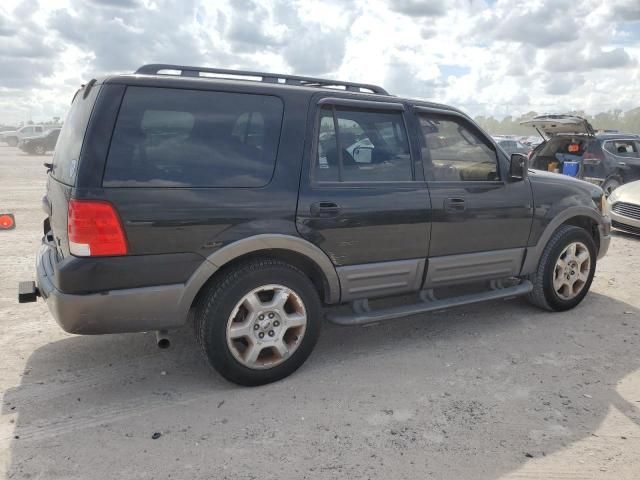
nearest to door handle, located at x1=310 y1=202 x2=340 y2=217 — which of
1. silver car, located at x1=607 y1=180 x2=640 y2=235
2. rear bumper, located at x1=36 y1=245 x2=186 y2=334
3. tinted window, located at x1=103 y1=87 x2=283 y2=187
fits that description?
tinted window, located at x1=103 y1=87 x2=283 y2=187

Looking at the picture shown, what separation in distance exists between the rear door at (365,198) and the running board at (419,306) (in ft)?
0.44

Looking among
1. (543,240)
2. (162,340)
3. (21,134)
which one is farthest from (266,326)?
(21,134)

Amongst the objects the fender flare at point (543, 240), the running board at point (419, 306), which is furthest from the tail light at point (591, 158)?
the running board at point (419, 306)

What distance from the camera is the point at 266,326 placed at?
334 cm

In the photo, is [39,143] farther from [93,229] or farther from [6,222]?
[93,229]

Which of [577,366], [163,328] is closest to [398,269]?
[577,366]

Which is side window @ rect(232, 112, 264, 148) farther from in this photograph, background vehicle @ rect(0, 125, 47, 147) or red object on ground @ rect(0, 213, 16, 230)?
background vehicle @ rect(0, 125, 47, 147)

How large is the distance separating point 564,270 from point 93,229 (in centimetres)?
397

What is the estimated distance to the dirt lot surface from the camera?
8.63ft

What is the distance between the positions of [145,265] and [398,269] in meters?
1.79

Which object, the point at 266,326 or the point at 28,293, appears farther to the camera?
the point at 28,293

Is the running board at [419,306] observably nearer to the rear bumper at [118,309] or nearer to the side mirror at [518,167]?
the side mirror at [518,167]

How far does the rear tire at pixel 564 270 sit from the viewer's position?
4.66m

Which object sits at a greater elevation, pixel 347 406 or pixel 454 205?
pixel 454 205
